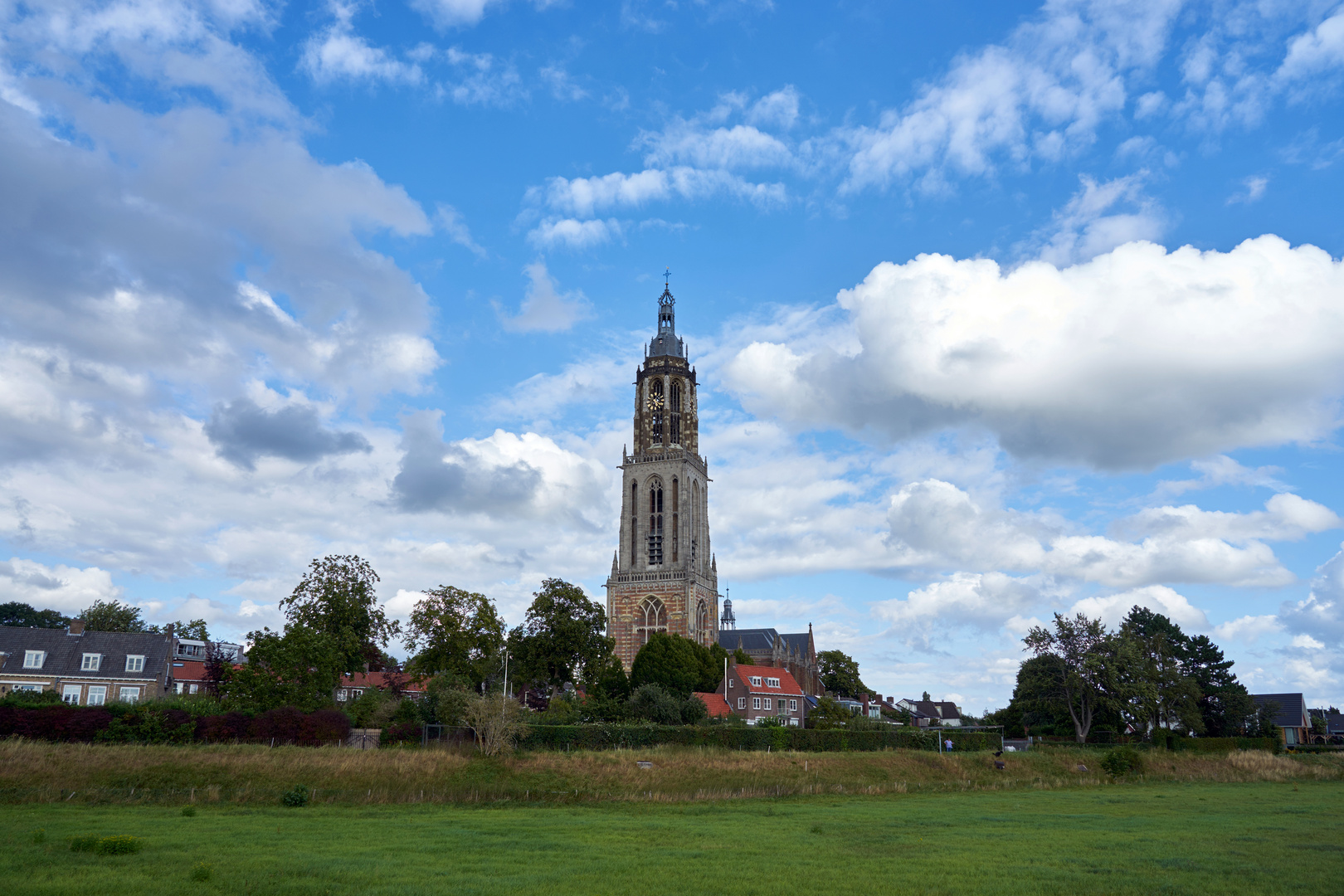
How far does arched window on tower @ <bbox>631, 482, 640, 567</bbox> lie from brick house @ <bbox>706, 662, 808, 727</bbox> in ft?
78.8

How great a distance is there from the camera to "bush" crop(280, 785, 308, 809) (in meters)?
30.1

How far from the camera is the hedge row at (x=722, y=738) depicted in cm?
4541

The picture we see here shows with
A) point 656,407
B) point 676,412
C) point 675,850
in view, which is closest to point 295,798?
point 675,850

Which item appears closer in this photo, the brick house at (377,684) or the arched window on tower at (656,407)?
the brick house at (377,684)

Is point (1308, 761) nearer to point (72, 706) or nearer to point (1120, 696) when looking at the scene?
point (1120, 696)

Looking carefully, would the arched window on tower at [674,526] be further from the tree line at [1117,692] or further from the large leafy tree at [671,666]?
the tree line at [1117,692]

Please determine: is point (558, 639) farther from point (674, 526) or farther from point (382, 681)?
point (674, 526)

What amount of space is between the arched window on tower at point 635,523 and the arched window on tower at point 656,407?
27.6 ft

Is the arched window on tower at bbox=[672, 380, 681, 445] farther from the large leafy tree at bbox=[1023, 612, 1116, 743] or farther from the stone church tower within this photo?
the large leafy tree at bbox=[1023, 612, 1116, 743]

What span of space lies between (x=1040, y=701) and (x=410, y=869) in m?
69.9

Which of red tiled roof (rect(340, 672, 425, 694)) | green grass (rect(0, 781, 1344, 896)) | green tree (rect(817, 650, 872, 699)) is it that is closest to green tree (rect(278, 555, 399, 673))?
red tiled roof (rect(340, 672, 425, 694))

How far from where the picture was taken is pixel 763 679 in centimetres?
9000

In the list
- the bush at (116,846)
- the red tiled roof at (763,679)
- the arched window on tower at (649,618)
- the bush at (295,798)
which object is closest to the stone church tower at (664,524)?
the arched window on tower at (649,618)

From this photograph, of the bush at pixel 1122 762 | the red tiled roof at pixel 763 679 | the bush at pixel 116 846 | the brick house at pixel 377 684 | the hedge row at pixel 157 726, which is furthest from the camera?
the red tiled roof at pixel 763 679
